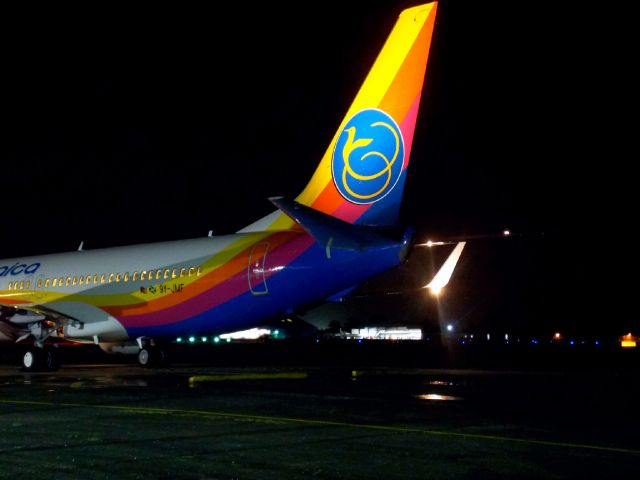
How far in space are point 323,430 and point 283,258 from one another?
11784mm

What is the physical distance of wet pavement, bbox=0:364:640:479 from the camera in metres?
8.76

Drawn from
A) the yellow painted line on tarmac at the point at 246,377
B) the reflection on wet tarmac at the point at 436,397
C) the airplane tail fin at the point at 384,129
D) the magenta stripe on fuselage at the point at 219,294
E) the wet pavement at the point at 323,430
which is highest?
the airplane tail fin at the point at 384,129

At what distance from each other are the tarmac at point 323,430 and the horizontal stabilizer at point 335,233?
358 cm

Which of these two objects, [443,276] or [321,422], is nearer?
[321,422]

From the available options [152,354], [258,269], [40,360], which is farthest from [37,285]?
[258,269]

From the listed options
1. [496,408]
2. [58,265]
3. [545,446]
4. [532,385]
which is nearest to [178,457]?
[545,446]

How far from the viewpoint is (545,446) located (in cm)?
1010

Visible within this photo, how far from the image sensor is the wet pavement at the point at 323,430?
876 cm

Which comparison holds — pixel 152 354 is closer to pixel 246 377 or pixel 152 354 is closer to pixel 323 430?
pixel 246 377

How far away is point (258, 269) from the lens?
23688 millimetres

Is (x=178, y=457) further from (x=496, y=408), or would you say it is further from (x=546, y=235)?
(x=546, y=235)

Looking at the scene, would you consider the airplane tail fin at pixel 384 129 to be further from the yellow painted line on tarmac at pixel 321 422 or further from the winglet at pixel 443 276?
the yellow painted line on tarmac at pixel 321 422

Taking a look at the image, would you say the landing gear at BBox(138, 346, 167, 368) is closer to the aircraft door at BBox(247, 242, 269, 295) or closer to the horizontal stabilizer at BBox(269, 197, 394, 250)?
the aircraft door at BBox(247, 242, 269, 295)

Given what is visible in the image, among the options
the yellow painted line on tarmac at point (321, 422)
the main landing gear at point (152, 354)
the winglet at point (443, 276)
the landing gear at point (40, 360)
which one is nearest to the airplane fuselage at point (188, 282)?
the landing gear at point (40, 360)
